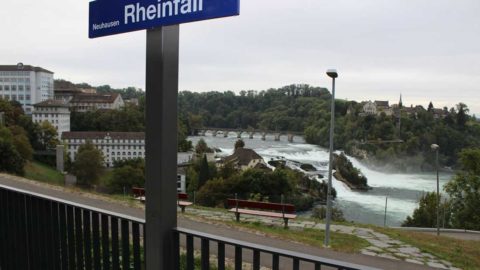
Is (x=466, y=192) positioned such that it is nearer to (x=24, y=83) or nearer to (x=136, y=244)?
(x=136, y=244)

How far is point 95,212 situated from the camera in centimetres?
260

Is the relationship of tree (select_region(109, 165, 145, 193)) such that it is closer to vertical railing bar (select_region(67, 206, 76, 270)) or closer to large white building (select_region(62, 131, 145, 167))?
large white building (select_region(62, 131, 145, 167))

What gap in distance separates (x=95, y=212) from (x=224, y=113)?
3841 inches

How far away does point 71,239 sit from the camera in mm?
2828

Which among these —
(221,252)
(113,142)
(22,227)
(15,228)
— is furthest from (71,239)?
(113,142)

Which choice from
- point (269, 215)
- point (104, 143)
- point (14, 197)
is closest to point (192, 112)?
point (104, 143)

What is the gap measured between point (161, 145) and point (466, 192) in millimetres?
35383

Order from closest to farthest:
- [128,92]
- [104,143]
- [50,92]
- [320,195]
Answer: [320,195] → [104,143] → [50,92] → [128,92]

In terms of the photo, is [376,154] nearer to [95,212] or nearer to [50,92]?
[50,92]

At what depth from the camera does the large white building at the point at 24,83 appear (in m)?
96.7

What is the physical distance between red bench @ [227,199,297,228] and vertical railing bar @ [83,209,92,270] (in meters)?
10.1

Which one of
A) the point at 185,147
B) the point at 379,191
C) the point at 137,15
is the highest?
the point at 137,15

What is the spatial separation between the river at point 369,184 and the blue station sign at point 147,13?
41.4 metres

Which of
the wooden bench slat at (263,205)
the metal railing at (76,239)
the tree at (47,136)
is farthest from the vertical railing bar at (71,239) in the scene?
the tree at (47,136)
